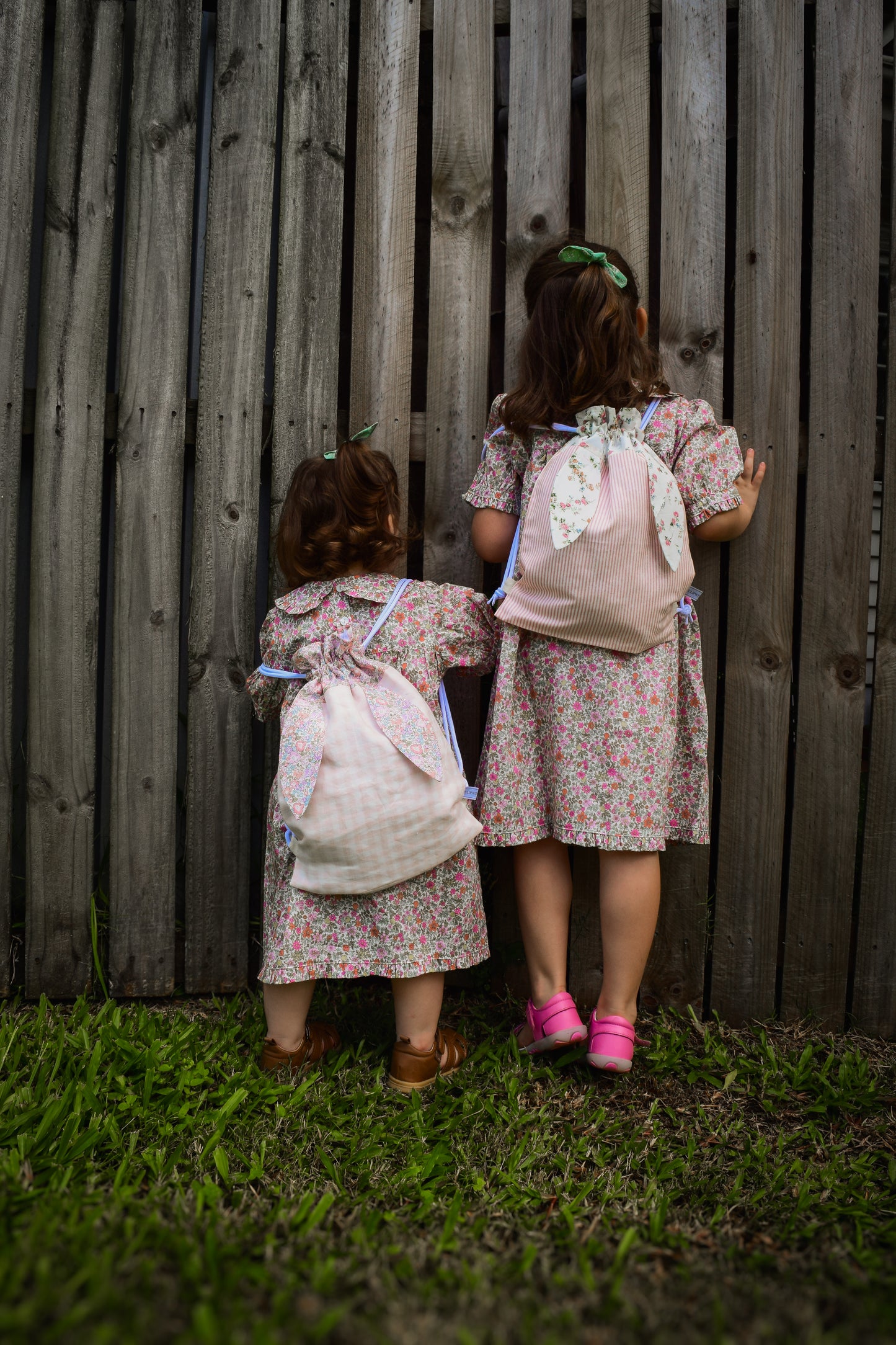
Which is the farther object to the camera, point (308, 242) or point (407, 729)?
point (308, 242)

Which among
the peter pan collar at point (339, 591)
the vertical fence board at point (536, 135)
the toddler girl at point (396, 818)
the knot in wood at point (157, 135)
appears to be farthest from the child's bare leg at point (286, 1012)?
the knot in wood at point (157, 135)

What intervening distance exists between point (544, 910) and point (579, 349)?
1.47 m

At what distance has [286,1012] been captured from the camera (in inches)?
92.4

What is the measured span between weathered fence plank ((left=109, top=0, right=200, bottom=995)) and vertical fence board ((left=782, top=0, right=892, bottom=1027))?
182 centimetres

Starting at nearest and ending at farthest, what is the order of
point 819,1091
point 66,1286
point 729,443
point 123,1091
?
point 66,1286 < point 123,1091 < point 819,1091 < point 729,443

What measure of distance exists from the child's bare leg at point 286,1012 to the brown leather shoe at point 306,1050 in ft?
0.05

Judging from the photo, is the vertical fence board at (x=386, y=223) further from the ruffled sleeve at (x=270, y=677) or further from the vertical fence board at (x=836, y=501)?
the vertical fence board at (x=836, y=501)

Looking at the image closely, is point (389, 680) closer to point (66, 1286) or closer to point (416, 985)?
point (416, 985)

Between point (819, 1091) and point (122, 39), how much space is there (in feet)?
11.4

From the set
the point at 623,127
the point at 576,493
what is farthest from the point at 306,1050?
the point at 623,127

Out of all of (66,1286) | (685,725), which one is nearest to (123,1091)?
(66,1286)

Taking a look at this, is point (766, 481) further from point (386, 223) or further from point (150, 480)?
point (150, 480)

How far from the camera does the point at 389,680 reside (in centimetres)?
236

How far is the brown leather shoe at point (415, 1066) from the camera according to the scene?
228 cm
